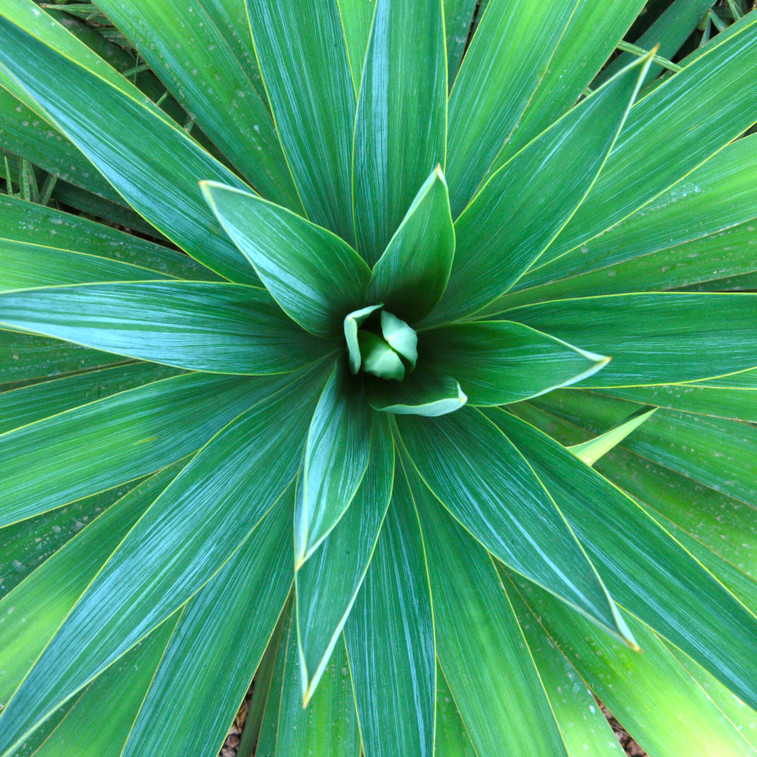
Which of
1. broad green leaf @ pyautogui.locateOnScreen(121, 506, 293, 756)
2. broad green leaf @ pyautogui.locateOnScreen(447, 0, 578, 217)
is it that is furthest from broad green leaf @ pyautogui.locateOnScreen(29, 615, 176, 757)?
broad green leaf @ pyautogui.locateOnScreen(447, 0, 578, 217)

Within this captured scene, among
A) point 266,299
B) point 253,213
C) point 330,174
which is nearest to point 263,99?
point 330,174

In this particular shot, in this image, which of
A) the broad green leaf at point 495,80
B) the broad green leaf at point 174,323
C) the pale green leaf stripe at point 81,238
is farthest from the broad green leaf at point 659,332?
the pale green leaf stripe at point 81,238

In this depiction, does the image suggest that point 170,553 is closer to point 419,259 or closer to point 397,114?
point 419,259

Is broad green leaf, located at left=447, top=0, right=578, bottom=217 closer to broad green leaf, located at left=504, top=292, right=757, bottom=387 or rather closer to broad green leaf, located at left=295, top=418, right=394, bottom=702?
broad green leaf, located at left=504, top=292, right=757, bottom=387

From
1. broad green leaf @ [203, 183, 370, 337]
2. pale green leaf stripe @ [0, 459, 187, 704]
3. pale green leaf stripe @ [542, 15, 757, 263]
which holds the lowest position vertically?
pale green leaf stripe @ [0, 459, 187, 704]

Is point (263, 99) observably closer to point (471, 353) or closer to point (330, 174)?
point (330, 174)
